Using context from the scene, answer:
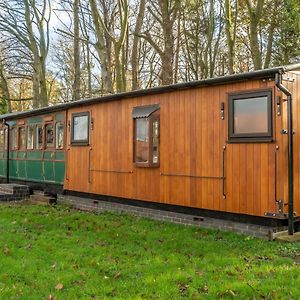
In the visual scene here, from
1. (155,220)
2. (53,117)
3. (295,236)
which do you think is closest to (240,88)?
(295,236)

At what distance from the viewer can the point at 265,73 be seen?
7039mm

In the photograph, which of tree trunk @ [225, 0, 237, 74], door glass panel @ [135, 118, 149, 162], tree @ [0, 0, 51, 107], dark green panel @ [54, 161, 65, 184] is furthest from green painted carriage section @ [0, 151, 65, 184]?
tree trunk @ [225, 0, 237, 74]

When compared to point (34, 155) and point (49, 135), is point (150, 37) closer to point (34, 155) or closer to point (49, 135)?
point (49, 135)

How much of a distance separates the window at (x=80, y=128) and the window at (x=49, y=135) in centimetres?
128

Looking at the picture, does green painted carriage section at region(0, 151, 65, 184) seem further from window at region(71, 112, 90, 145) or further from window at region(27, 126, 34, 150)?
window at region(71, 112, 90, 145)

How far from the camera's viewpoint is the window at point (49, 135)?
1298 centimetres

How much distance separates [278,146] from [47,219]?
17.0 feet

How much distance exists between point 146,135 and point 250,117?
277cm

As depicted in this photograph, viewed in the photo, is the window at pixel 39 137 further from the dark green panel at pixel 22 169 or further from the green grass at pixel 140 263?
the green grass at pixel 140 263

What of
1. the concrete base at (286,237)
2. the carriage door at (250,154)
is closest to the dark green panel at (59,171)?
the carriage door at (250,154)

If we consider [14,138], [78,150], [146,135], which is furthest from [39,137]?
[146,135]

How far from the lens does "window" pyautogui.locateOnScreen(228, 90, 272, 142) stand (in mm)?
7090

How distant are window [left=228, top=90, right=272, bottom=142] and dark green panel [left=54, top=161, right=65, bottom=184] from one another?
624 cm

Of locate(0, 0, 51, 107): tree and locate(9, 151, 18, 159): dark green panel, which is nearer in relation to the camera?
locate(9, 151, 18, 159): dark green panel
